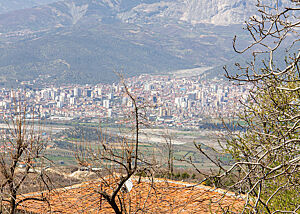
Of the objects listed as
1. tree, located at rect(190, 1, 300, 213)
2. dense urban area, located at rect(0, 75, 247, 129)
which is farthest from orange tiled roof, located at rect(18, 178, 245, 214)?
dense urban area, located at rect(0, 75, 247, 129)

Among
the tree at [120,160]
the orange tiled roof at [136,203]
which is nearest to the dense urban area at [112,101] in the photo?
the orange tiled roof at [136,203]

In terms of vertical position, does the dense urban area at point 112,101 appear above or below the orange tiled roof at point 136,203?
below

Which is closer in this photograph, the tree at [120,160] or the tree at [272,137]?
the tree at [272,137]

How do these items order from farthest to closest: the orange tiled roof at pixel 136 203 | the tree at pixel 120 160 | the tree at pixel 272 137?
the orange tiled roof at pixel 136 203 < the tree at pixel 120 160 < the tree at pixel 272 137

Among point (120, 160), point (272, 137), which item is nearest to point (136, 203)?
point (120, 160)

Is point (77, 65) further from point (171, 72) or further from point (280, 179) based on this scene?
point (280, 179)

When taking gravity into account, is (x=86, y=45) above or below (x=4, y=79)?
above

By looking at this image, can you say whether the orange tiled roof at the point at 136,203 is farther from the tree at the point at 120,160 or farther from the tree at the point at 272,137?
the tree at the point at 272,137

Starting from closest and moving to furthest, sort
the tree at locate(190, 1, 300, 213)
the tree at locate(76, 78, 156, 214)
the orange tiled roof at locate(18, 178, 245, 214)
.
Answer: 1. the tree at locate(190, 1, 300, 213)
2. the tree at locate(76, 78, 156, 214)
3. the orange tiled roof at locate(18, 178, 245, 214)

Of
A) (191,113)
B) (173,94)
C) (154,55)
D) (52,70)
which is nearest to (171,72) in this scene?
(154,55)

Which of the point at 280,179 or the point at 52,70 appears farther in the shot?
the point at 52,70

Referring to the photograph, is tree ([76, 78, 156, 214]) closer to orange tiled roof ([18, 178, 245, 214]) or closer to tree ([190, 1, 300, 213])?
orange tiled roof ([18, 178, 245, 214])
